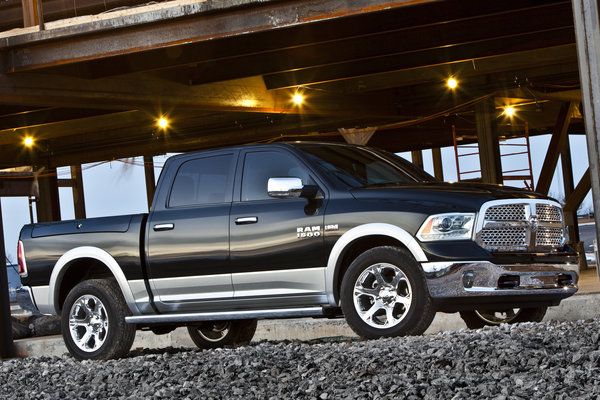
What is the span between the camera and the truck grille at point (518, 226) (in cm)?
813

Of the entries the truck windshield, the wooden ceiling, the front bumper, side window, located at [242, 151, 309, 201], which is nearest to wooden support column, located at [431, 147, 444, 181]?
the wooden ceiling

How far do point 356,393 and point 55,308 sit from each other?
16.3 feet

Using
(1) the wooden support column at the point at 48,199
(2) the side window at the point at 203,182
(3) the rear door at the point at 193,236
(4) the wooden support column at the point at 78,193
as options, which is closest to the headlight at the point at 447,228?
(3) the rear door at the point at 193,236

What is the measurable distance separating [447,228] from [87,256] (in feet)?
12.6

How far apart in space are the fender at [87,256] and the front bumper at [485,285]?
3.23m

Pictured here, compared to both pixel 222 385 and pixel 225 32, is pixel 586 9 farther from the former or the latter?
pixel 225 32

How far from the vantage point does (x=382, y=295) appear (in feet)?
27.0

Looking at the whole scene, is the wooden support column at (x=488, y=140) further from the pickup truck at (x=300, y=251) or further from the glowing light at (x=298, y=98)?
the pickup truck at (x=300, y=251)

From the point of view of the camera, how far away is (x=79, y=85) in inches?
679

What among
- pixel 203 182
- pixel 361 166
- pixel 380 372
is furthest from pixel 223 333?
pixel 380 372

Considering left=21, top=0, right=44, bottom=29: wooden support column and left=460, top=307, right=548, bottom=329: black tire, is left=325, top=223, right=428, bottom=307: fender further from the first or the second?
left=21, top=0, right=44, bottom=29: wooden support column

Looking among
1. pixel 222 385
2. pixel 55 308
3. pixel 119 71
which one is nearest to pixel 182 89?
pixel 119 71

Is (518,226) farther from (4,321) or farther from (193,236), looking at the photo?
(4,321)

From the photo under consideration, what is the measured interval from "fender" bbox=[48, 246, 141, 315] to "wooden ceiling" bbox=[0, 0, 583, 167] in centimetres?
515
